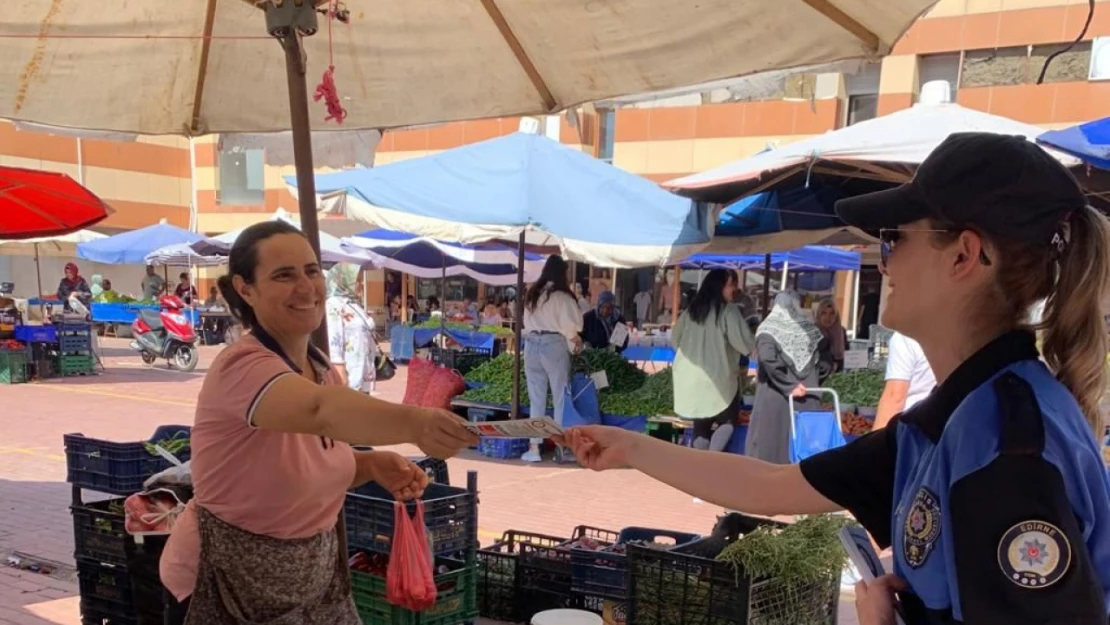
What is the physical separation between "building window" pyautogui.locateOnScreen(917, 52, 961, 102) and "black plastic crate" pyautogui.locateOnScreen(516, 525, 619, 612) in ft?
67.2

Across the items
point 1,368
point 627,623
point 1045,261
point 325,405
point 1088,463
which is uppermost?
point 1045,261

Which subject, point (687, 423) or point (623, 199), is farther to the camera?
point (687, 423)

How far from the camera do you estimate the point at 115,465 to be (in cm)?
446

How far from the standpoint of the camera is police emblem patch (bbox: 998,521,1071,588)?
3.66ft

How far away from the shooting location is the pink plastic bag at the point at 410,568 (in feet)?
12.3

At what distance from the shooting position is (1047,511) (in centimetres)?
112

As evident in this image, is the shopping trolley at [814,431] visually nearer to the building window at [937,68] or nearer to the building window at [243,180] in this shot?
the building window at [937,68]

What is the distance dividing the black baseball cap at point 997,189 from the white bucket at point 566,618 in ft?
10.1

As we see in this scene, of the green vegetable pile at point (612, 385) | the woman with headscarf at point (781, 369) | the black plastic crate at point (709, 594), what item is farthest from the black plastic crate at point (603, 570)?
the green vegetable pile at point (612, 385)

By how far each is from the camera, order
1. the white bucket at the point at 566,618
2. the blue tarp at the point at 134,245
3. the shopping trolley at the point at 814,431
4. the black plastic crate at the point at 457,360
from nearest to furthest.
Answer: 1. the white bucket at the point at 566,618
2. the shopping trolley at the point at 814,431
3. the black plastic crate at the point at 457,360
4. the blue tarp at the point at 134,245

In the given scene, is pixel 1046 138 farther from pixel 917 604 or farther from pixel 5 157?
pixel 5 157

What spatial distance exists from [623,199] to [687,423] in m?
2.52

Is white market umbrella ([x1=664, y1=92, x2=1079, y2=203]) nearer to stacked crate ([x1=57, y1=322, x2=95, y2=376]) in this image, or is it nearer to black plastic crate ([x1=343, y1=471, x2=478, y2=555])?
black plastic crate ([x1=343, y1=471, x2=478, y2=555])

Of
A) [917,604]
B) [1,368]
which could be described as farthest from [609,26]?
[1,368]
